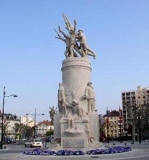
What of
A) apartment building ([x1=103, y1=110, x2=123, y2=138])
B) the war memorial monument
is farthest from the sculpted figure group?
apartment building ([x1=103, y1=110, x2=123, y2=138])

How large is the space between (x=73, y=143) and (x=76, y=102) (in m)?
3.75

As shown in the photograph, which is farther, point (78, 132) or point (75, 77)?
point (75, 77)

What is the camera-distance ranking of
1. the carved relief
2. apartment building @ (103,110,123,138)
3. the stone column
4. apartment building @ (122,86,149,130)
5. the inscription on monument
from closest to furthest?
the inscription on monument → the carved relief → the stone column → apartment building @ (103,110,123,138) → apartment building @ (122,86,149,130)

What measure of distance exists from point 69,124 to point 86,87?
4.17 meters

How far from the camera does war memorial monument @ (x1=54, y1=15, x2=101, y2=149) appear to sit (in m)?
26.9

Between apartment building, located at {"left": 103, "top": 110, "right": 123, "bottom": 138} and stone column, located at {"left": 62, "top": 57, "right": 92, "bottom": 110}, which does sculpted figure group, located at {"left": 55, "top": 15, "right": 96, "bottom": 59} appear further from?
apartment building, located at {"left": 103, "top": 110, "right": 123, "bottom": 138}

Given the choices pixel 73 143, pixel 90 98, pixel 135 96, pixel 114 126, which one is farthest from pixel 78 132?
pixel 135 96

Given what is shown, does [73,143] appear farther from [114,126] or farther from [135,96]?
[135,96]

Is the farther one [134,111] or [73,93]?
[134,111]

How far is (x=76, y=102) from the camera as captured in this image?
27891 mm

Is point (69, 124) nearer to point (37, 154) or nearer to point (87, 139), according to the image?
point (87, 139)

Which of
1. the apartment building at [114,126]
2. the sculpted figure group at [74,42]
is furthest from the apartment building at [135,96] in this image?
the sculpted figure group at [74,42]

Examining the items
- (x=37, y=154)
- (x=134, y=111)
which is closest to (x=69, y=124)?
(x=37, y=154)

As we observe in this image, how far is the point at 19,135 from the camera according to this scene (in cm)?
13488
